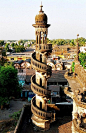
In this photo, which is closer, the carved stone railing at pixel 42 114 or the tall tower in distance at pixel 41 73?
the tall tower in distance at pixel 41 73

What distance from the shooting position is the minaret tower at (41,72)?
17.9 metres

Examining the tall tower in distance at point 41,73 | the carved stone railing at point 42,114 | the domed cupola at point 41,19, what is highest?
the domed cupola at point 41,19

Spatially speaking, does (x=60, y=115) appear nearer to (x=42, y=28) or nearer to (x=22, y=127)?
(x=22, y=127)

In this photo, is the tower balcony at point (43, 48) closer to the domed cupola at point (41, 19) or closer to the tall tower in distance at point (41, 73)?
the tall tower in distance at point (41, 73)

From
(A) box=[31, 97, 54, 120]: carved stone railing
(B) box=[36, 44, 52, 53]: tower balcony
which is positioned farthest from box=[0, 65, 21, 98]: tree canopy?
(B) box=[36, 44, 52, 53]: tower balcony

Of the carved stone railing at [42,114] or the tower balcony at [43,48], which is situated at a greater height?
the tower balcony at [43,48]

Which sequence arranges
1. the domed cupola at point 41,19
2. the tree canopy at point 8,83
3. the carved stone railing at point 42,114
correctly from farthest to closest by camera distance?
the tree canopy at point 8,83
the carved stone railing at point 42,114
the domed cupola at point 41,19

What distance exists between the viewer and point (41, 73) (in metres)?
18.6

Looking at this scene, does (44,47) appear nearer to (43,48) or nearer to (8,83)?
(43,48)

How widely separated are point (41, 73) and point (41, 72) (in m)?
0.20

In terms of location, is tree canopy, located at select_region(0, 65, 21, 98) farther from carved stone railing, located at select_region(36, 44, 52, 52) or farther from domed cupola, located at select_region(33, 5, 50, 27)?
domed cupola, located at select_region(33, 5, 50, 27)

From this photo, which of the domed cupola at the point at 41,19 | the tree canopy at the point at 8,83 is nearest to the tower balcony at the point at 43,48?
the domed cupola at the point at 41,19

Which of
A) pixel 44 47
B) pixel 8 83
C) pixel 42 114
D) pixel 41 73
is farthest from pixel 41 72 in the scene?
pixel 8 83

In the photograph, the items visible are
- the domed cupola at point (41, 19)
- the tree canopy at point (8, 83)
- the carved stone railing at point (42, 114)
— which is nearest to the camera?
the domed cupola at point (41, 19)
